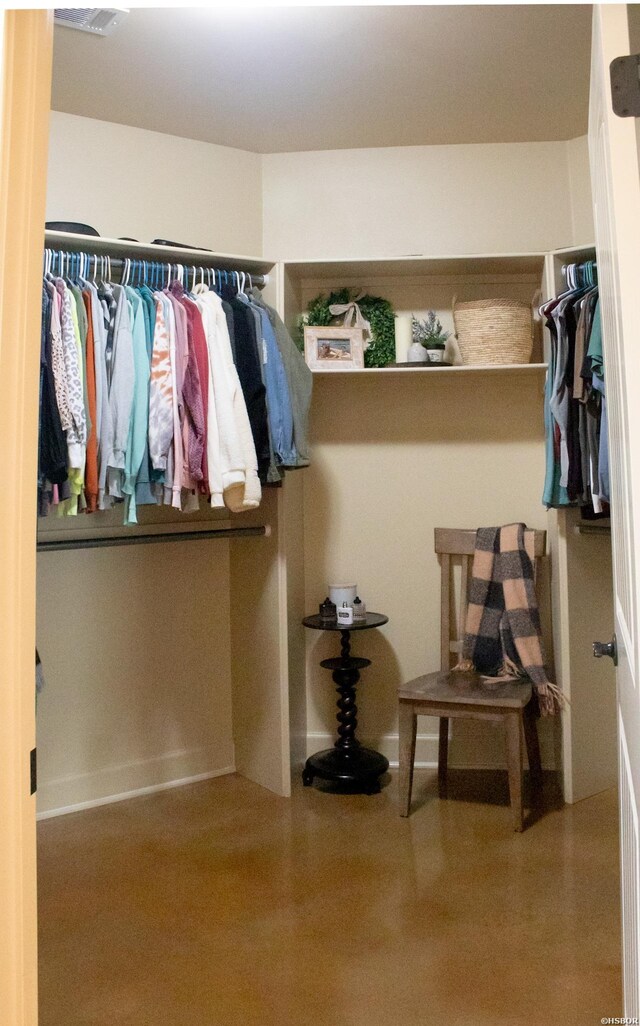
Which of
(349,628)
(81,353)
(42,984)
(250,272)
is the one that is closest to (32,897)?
(42,984)

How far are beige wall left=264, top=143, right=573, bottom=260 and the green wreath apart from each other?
0.71 feet

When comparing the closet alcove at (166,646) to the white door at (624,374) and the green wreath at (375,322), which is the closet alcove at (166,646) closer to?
the green wreath at (375,322)

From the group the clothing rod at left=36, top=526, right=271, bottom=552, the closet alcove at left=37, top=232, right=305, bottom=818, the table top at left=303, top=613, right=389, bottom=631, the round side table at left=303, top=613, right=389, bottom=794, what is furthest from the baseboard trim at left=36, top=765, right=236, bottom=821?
the clothing rod at left=36, top=526, right=271, bottom=552

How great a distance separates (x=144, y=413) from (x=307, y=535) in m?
1.25

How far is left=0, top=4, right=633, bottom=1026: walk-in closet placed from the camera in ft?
7.80

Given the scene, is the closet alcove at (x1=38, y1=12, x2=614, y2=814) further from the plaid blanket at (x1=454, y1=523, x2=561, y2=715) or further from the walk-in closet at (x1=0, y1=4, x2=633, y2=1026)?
the plaid blanket at (x1=454, y1=523, x2=561, y2=715)

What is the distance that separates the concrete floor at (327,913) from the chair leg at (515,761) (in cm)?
8

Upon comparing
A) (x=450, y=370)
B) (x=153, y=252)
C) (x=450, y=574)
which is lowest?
(x=450, y=574)

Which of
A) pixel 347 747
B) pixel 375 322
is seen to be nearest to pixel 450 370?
pixel 375 322

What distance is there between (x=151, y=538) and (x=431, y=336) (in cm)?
139

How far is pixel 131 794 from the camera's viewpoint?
3488mm

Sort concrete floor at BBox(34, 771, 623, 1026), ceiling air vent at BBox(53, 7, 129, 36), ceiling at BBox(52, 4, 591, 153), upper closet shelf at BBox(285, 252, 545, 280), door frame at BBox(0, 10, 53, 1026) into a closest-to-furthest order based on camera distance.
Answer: door frame at BBox(0, 10, 53, 1026) → concrete floor at BBox(34, 771, 623, 1026) → ceiling air vent at BBox(53, 7, 129, 36) → ceiling at BBox(52, 4, 591, 153) → upper closet shelf at BBox(285, 252, 545, 280)

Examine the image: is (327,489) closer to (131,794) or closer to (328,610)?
(328,610)

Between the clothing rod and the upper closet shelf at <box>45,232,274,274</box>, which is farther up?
the upper closet shelf at <box>45,232,274,274</box>
